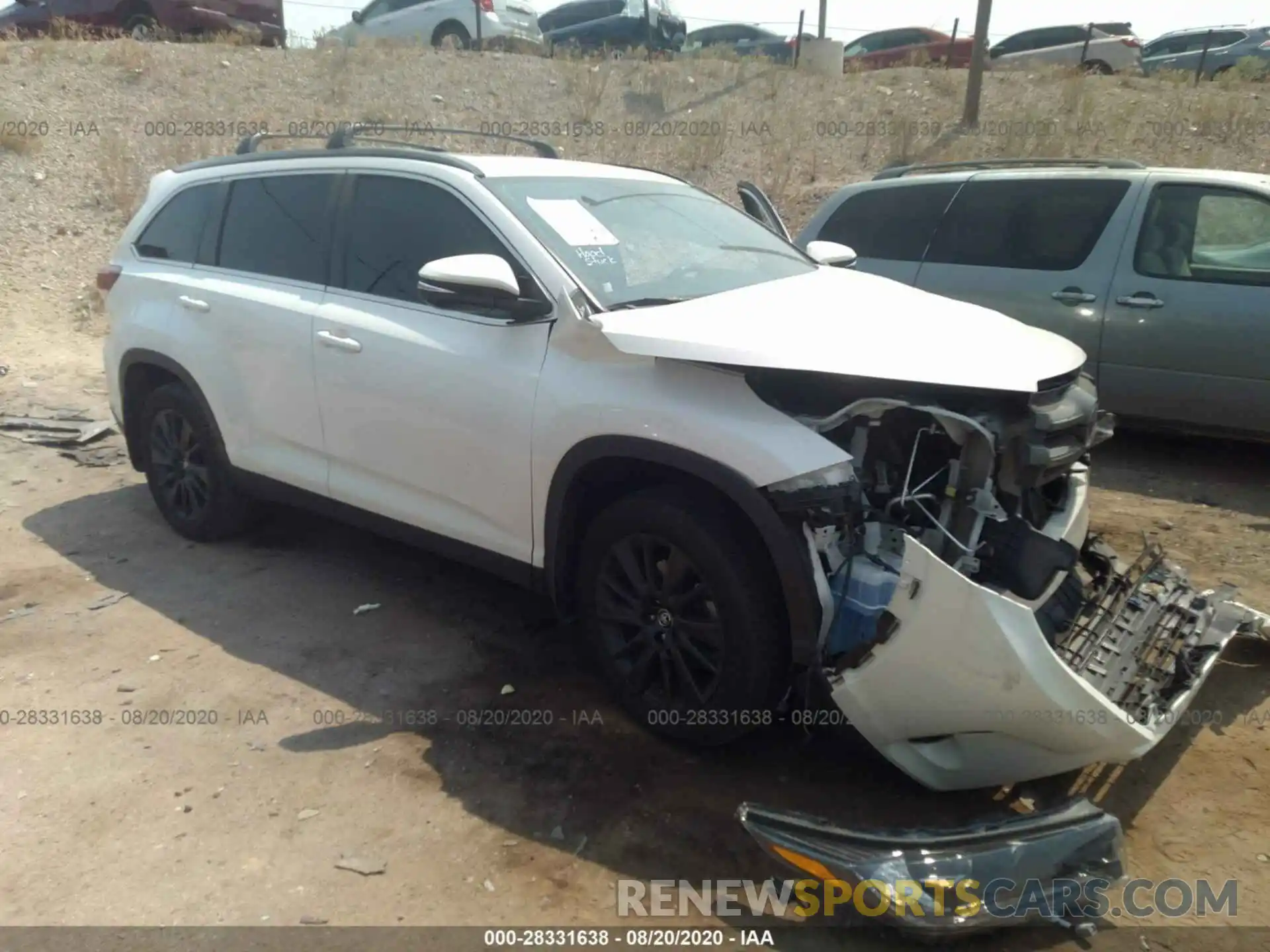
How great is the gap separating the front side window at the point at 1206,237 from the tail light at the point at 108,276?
555 centimetres

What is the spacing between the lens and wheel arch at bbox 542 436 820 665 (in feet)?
9.68

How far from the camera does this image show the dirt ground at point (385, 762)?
289cm

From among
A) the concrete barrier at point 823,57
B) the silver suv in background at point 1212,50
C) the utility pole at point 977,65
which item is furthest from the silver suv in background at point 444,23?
the silver suv in background at point 1212,50

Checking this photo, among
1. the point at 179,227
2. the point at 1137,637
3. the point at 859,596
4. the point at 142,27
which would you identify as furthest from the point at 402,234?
the point at 142,27

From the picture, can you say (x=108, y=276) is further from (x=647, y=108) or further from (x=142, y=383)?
(x=647, y=108)

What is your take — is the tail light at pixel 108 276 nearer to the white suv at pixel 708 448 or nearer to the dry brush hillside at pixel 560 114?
the white suv at pixel 708 448

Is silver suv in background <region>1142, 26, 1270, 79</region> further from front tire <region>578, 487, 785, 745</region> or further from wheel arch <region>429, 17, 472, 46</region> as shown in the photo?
front tire <region>578, 487, 785, 745</region>

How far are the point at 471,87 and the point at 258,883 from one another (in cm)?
1561

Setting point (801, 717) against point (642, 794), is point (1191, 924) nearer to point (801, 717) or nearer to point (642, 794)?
point (801, 717)

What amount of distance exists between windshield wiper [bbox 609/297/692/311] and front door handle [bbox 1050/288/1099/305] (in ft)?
11.2

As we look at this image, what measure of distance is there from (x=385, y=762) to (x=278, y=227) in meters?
2.48

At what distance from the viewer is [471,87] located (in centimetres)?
1662

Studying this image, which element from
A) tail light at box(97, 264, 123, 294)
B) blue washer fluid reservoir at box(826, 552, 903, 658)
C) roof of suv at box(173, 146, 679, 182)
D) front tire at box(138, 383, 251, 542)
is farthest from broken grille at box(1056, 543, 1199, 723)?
tail light at box(97, 264, 123, 294)

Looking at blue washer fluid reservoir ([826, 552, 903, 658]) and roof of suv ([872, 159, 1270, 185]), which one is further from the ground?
roof of suv ([872, 159, 1270, 185])
